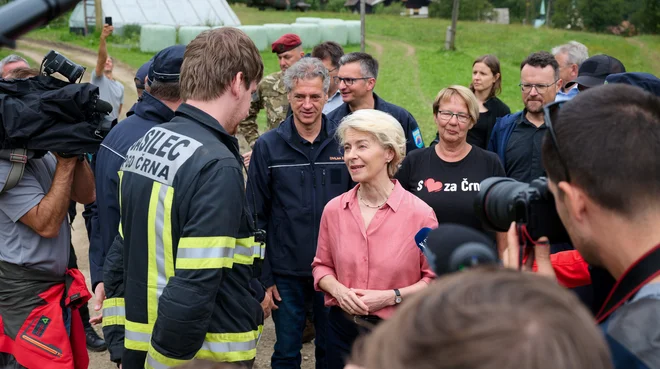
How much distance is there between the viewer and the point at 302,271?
4801mm

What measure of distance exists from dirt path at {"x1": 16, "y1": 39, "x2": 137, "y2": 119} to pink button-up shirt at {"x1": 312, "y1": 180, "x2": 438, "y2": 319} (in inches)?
549

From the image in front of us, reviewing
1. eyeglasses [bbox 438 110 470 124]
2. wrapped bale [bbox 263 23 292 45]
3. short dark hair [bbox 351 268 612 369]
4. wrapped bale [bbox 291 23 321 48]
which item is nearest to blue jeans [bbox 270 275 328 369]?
eyeglasses [bbox 438 110 470 124]

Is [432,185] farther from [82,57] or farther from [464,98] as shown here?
[82,57]

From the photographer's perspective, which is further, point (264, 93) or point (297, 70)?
point (264, 93)

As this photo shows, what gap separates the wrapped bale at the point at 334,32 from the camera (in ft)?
102

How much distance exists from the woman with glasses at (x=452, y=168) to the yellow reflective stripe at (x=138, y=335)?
2184 mm

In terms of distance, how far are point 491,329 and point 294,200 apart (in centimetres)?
380

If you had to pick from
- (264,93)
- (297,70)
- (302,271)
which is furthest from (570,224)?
(264,93)

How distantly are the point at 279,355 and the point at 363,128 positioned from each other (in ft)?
5.67

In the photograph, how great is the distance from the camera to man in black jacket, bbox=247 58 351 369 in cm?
478

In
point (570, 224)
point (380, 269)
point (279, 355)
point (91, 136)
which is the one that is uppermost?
point (570, 224)

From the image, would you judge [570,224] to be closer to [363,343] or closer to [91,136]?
[363,343]

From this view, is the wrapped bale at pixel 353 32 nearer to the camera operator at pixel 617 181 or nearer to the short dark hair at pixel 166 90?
the short dark hair at pixel 166 90

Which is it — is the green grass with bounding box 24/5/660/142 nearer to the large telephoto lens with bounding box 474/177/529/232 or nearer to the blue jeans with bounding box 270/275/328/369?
the blue jeans with bounding box 270/275/328/369
